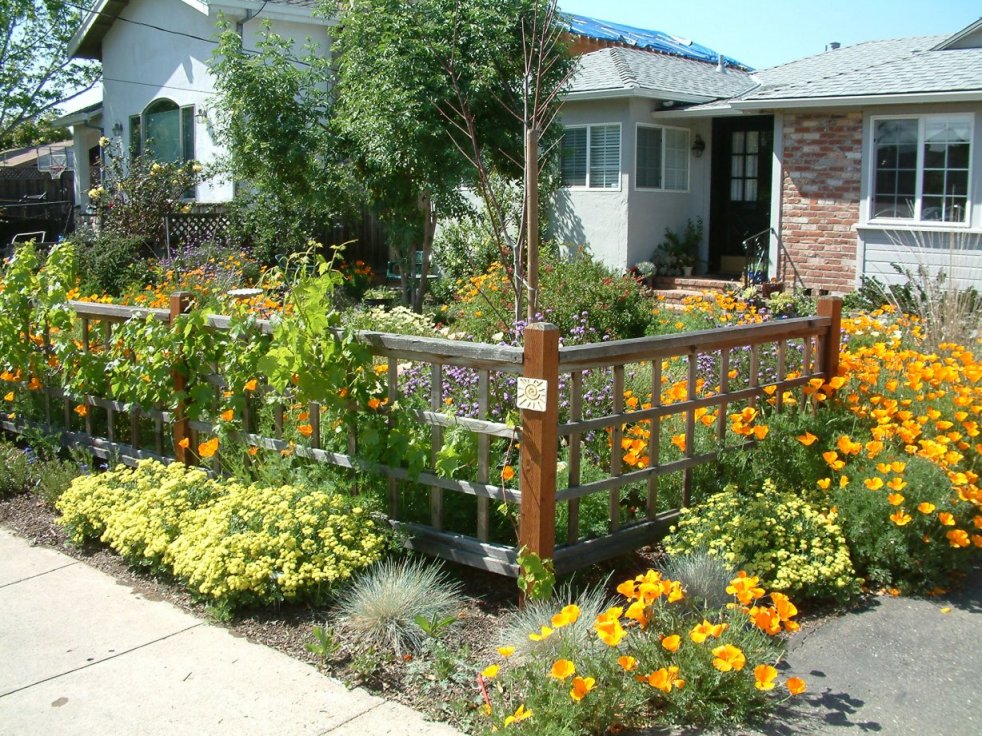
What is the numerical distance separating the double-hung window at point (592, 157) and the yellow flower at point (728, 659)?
44.9ft

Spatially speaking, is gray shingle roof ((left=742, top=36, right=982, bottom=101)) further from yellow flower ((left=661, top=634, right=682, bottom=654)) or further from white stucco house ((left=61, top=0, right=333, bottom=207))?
yellow flower ((left=661, top=634, right=682, bottom=654))

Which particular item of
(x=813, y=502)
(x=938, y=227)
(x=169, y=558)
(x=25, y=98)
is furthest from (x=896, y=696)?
(x=25, y=98)

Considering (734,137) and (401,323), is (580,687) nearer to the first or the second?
(401,323)

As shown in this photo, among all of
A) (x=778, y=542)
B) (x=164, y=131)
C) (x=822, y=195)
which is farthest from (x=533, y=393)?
(x=164, y=131)

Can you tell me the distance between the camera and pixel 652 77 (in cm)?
1762

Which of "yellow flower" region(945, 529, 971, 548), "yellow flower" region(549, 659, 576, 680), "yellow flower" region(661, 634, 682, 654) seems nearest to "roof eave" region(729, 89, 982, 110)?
"yellow flower" region(945, 529, 971, 548)

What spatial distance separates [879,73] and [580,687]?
14055mm

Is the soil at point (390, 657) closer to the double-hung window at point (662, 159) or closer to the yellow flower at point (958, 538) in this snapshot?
the yellow flower at point (958, 538)

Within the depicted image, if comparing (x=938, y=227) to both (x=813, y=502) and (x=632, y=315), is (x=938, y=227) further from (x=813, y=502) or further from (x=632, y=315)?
(x=813, y=502)

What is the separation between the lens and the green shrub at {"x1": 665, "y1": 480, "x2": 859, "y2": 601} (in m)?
4.79

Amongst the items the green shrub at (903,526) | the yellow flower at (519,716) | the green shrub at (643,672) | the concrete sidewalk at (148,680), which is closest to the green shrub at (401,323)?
the concrete sidewalk at (148,680)

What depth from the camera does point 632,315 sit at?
10406mm

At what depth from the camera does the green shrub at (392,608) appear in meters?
4.43

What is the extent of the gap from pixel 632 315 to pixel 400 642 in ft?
21.4
